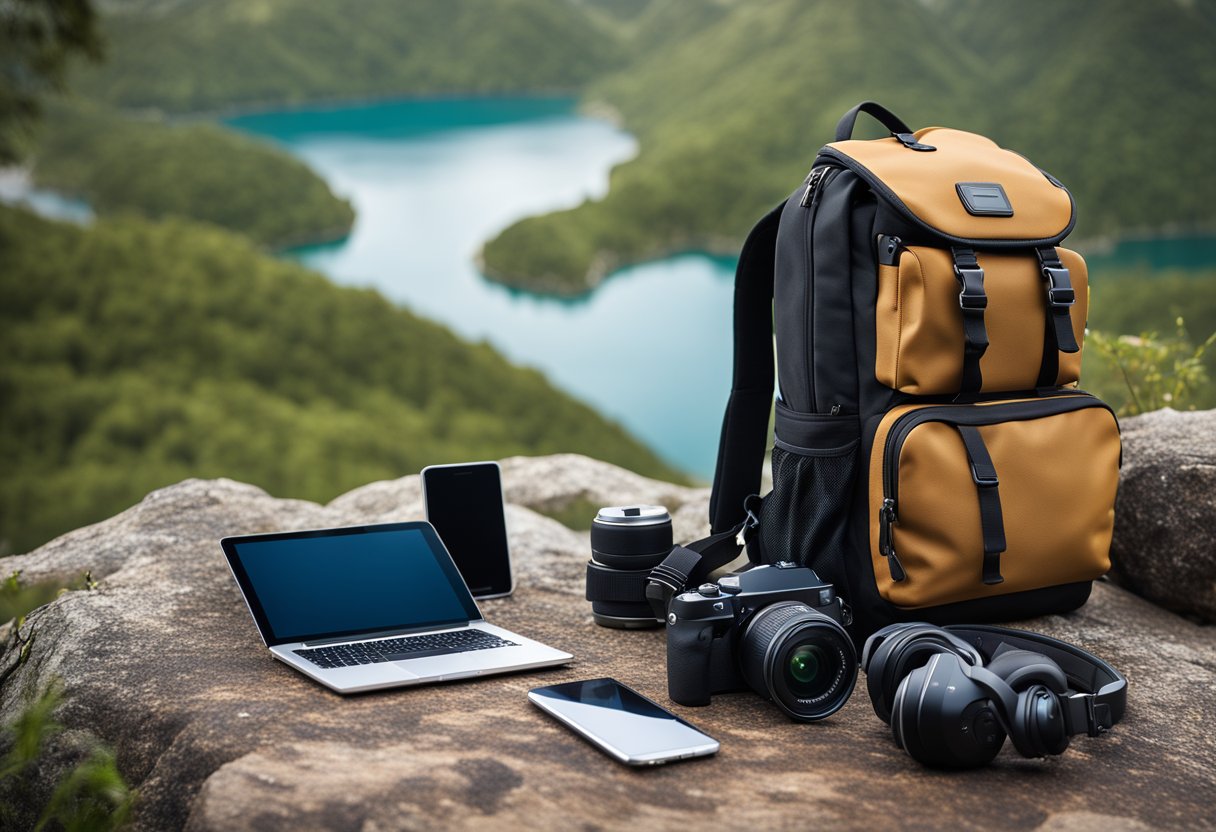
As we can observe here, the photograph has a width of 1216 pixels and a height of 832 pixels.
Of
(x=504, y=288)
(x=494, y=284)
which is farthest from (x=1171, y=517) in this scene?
(x=494, y=284)

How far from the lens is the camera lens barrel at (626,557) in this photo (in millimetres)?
2125

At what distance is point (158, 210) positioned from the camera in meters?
19.4

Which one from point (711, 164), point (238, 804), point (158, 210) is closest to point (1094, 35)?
point (711, 164)

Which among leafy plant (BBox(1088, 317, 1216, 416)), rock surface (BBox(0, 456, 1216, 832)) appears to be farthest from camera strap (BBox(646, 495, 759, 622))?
leafy plant (BBox(1088, 317, 1216, 416))

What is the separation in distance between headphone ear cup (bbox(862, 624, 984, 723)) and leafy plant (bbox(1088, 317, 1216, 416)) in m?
1.88

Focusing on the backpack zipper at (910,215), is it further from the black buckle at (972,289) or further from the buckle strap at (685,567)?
the buckle strap at (685,567)

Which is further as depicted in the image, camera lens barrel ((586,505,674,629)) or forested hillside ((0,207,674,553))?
forested hillside ((0,207,674,553))

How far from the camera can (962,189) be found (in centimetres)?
204

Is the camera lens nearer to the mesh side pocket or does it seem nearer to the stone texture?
the mesh side pocket

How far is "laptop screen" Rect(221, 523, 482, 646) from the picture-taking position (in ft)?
6.34

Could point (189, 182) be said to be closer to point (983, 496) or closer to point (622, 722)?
point (983, 496)

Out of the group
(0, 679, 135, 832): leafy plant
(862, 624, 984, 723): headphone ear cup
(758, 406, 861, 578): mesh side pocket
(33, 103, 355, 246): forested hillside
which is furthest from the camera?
(33, 103, 355, 246): forested hillside

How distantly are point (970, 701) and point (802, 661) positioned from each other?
0.30 metres

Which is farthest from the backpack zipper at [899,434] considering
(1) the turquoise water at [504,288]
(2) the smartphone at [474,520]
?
(1) the turquoise water at [504,288]
